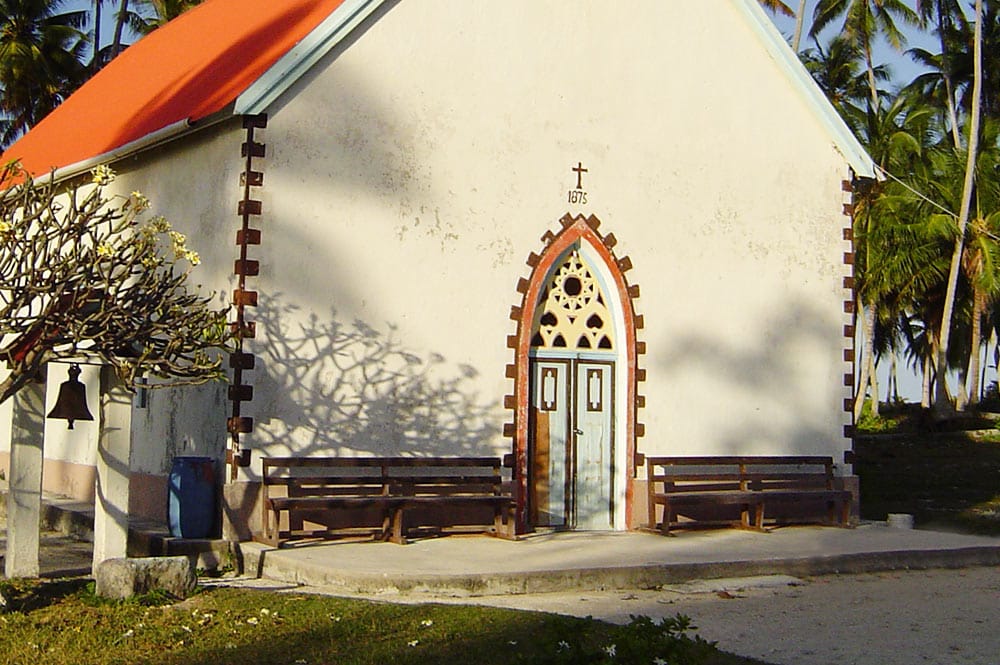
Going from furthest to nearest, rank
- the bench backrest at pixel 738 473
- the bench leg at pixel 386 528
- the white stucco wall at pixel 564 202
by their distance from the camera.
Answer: the bench backrest at pixel 738 473 < the white stucco wall at pixel 564 202 < the bench leg at pixel 386 528

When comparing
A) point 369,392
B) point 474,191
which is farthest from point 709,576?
point 474,191

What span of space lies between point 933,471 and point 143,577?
2223cm

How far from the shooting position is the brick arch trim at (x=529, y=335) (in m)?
15.6

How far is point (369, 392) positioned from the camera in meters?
14.8

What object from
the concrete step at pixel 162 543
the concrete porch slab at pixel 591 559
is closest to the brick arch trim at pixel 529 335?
the concrete porch slab at pixel 591 559

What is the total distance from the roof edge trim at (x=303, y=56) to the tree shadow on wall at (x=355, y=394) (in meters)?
2.01

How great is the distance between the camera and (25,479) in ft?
38.8

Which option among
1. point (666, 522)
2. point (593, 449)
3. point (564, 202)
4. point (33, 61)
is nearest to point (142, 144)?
point (564, 202)

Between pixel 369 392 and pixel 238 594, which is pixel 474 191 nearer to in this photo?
pixel 369 392

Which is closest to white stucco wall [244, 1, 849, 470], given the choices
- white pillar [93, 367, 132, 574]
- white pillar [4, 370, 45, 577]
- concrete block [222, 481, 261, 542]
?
concrete block [222, 481, 261, 542]

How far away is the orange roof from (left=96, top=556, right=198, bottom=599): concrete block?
16.9 feet

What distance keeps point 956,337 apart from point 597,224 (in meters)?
40.9

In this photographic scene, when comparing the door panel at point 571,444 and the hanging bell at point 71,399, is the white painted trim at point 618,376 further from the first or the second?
the hanging bell at point 71,399

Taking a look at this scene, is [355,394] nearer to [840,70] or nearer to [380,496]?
[380,496]
